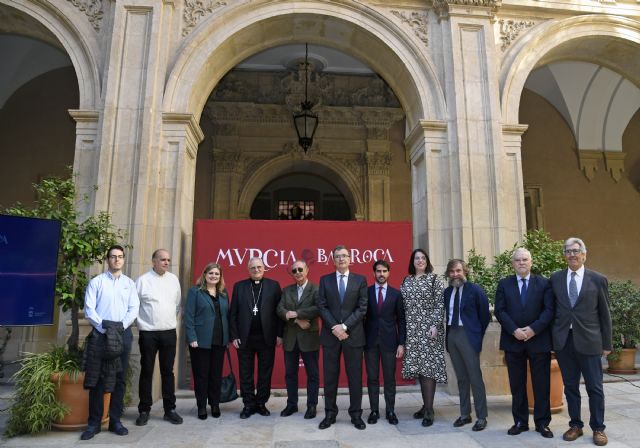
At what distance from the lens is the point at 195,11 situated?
6.66 meters

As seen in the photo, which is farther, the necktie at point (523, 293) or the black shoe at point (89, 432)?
the necktie at point (523, 293)

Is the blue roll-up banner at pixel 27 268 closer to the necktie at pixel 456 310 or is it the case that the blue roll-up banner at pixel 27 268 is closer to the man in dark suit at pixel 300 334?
the man in dark suit at pixel 300 334

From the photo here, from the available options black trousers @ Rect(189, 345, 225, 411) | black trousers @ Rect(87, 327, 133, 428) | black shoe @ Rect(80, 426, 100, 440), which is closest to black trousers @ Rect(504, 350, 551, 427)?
black trousers @ Rect(189, 345, 225, 411)

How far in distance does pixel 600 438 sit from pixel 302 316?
2.71 metres

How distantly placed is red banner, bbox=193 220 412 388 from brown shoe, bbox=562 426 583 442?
9.39 feet

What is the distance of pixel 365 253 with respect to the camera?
21.6 feet

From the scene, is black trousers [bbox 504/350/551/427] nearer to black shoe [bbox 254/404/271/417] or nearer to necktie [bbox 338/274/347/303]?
necktie [bbox 338/274/347/303]

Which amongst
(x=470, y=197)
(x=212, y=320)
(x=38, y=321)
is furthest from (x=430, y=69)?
(x=38, y=321)

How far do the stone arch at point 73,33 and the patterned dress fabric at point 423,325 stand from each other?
5.01 m

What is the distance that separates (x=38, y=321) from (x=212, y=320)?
64.4 inches

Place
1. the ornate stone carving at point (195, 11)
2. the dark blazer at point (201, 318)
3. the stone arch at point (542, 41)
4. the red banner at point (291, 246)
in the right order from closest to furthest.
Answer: the dark blazer at point (201, 318) → the red banner at point (291, 246) → the ornate stone carving at point (195, 11) → the stone arch at point (542, 41)

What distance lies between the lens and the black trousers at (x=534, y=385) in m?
4.13

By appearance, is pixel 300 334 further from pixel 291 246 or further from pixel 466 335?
pixel 291 246

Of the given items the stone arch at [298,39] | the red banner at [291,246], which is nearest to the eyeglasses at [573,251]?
the red banner at [291,246]
